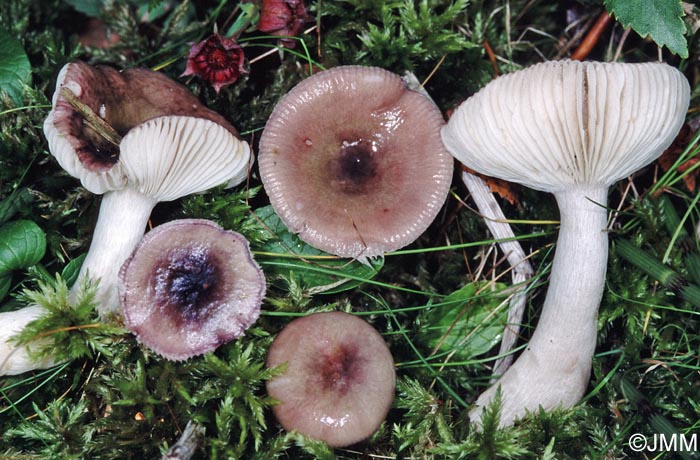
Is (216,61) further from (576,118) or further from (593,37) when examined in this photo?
(593,37)

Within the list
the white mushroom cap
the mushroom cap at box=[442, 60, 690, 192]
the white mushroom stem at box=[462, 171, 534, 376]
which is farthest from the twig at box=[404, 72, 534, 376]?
the white mushroom cap

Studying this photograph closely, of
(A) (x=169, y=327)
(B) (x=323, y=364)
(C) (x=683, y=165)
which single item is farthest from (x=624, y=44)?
(A) (x=169, y=327)

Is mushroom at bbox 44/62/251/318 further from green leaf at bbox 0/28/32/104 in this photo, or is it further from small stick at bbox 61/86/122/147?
green leaf at bbox 0/28/32/104

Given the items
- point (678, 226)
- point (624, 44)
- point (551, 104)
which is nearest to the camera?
point (551, 104)

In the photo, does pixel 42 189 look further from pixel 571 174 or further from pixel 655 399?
pixel 655 399

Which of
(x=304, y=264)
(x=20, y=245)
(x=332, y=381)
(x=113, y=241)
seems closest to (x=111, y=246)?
(x=113, y=241)

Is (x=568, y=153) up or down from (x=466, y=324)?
up
